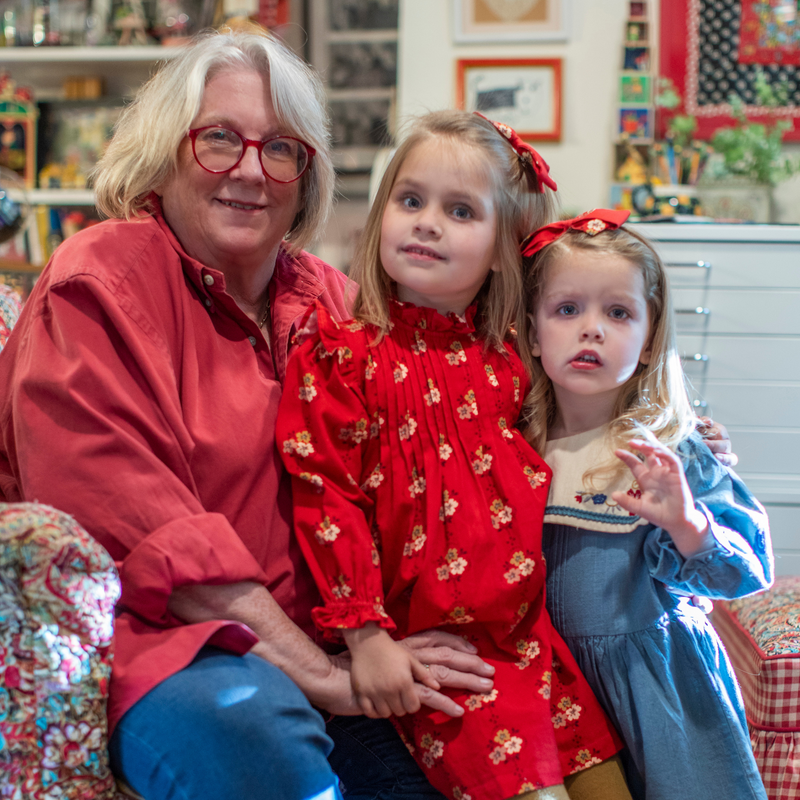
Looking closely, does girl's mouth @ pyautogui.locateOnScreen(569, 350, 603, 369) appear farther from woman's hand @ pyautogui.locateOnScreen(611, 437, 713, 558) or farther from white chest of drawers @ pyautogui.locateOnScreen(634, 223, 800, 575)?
white chest of drawers @ pyautogui.locateOnScreen(634, 223, 800, 575)

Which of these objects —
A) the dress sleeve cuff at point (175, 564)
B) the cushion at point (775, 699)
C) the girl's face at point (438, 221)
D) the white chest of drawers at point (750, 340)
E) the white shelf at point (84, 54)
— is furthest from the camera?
the white shelf at point (84, 54)

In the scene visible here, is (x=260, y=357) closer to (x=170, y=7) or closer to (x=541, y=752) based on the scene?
(x=541, y=752)

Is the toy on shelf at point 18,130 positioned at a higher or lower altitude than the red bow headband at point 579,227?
higher

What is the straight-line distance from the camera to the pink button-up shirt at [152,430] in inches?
40.6

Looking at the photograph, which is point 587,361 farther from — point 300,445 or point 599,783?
point 599,783

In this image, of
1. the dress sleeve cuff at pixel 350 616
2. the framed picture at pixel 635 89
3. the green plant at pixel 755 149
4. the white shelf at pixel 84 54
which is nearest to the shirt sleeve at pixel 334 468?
the dress sleeve cuff at pixel 350 616

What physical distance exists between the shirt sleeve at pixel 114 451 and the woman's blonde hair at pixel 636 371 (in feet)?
1.74

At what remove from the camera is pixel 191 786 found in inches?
37.0

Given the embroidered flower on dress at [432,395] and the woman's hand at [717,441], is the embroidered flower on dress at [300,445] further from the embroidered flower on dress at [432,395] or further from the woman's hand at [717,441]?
the woman's hand at [717,441]

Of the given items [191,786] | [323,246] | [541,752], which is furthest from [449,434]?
[323,246]

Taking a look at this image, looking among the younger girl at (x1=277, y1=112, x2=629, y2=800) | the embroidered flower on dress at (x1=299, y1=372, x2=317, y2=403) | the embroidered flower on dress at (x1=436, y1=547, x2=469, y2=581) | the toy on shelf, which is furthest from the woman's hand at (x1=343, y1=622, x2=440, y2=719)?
the toy on shelf

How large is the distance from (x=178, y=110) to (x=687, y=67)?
7.54 feet

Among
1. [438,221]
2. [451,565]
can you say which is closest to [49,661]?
[451,565]

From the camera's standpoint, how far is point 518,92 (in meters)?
3.13
